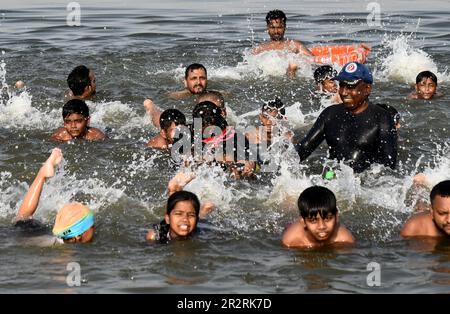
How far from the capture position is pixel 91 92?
47.2 feet

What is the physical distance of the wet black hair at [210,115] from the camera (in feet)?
35.9

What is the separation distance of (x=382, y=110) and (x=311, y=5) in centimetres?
1447

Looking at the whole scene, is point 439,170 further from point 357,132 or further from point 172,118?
point 172,118

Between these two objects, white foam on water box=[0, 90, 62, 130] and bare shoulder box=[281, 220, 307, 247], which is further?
white foam on water box=[0, 90, 62, 130]

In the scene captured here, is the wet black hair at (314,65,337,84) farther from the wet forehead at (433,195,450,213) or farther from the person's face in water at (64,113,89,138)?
the wet forehead at (433,195,450,213)

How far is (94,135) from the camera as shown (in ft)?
40.5

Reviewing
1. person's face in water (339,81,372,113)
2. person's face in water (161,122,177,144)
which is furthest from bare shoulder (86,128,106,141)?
person's face in water (339,81,372,113)

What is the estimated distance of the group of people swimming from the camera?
8.37 meters

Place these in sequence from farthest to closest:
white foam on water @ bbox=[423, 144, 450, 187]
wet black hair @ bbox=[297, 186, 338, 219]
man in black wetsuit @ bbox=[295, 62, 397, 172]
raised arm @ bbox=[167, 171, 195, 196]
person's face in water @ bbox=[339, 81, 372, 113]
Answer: white foam on water @ bbox=[423, 144, 450, 187] → man in black wetsuit @ bbox=[295, 62, 397, 172] → person's face in water @ bbox=[339, 81, 372, 113] → raised arm @ bbox=[167, 171, 195, 196] → wet black hair @ bbox=[297, 186, 338, 219]

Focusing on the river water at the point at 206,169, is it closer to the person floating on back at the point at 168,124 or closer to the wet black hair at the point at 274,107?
the person floating on back at the point at 168,124

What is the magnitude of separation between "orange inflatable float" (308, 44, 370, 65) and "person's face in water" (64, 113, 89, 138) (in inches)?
212

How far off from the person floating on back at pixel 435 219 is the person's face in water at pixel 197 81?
19.1 ft
